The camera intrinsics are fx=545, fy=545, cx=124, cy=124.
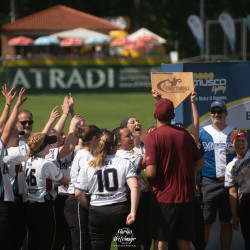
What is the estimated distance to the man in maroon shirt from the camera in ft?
19.4

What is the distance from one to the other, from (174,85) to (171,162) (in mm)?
1639

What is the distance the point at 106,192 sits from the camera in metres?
5.83

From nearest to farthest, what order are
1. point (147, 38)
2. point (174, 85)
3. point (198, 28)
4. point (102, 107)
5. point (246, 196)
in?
point (246, 196) < point (174, 85) < point (102, 107) < point (198, 28) < point (147, 38)

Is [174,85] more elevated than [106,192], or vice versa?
[174,85]

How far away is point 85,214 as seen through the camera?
6.30m

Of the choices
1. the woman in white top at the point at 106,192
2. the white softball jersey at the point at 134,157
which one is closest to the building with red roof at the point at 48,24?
the white softball jersey at the point at 134,157

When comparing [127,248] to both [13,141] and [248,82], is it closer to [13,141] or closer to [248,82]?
[13,141]

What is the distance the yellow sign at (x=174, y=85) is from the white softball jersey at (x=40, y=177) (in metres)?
1.83

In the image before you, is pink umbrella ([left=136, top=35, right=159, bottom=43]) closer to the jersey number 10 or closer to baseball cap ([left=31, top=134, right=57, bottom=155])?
baseball cap ([left=31, top=134, right=57, bottom=155])

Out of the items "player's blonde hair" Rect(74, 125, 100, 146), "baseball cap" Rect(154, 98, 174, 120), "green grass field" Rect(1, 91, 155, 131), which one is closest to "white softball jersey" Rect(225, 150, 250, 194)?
"baseball cap" Rect(154, 98, 174, 120)

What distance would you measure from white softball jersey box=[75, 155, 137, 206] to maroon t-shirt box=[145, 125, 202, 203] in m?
0.28

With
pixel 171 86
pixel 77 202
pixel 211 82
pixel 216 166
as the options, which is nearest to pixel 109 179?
pixel 77 202

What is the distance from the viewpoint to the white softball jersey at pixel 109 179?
582 centimetres

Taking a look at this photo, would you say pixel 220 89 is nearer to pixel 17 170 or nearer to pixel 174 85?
pixel 174 85
